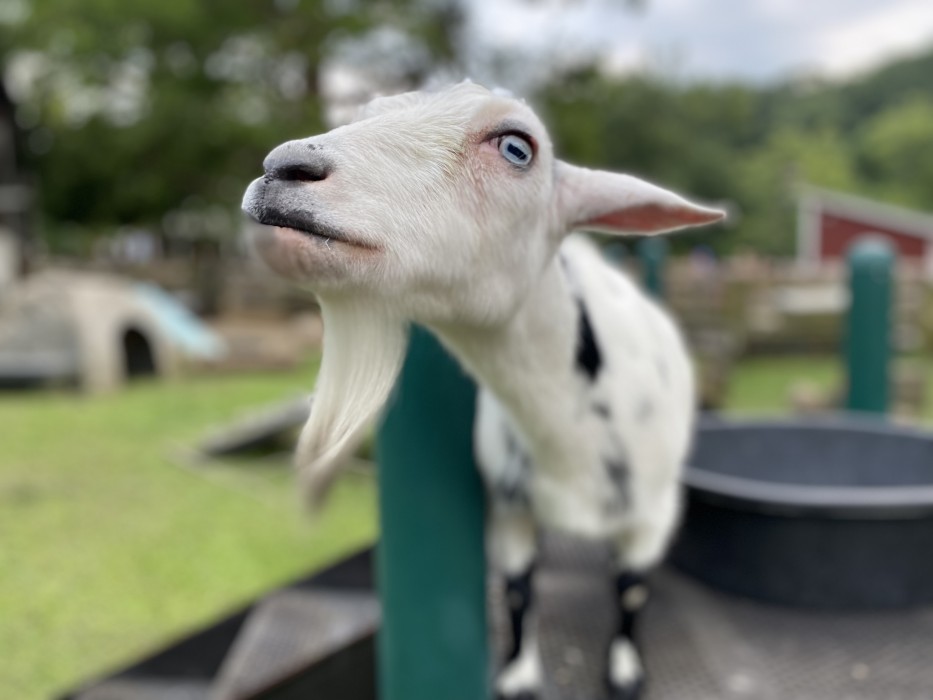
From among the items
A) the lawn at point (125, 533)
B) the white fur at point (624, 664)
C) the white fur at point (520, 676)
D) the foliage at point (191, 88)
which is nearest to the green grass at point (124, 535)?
the lawn at point (125, 533)

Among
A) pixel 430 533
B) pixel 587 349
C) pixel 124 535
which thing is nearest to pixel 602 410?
pixel 587 349

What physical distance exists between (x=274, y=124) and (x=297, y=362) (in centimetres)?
369

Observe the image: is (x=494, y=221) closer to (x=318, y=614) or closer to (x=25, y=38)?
(x=318, y=614)

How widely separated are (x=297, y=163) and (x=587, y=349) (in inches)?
27.9

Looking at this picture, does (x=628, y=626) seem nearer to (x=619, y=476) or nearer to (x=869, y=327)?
(x=619, y=476)

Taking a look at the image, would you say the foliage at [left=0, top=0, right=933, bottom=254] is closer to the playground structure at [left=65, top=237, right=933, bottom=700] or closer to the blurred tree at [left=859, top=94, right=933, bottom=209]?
the playground structure at [left=65, top=237, right=933, bottom=700]

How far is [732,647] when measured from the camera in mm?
1941

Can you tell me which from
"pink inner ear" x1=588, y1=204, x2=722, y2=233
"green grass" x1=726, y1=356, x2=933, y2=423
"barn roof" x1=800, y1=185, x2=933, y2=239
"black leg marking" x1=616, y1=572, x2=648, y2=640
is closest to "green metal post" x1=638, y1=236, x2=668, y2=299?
"green grass" x1=726, y1=356, x2=933, y2=423

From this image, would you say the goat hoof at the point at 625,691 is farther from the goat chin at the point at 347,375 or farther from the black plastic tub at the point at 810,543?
the goat chin at the point at 347,375

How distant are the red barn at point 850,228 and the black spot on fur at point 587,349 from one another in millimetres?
20751

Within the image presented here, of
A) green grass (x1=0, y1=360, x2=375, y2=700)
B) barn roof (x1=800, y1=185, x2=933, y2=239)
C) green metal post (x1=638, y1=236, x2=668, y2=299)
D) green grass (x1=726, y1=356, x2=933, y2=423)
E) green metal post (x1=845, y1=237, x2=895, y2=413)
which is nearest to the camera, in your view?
green grass (x1=0, y1=360, x2=375, y2=700)

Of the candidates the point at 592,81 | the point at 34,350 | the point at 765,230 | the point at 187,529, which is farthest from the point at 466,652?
the point at 765,230

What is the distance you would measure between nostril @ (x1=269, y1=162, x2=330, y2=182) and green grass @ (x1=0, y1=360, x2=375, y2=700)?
126cm

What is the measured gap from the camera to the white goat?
35.8 inches
